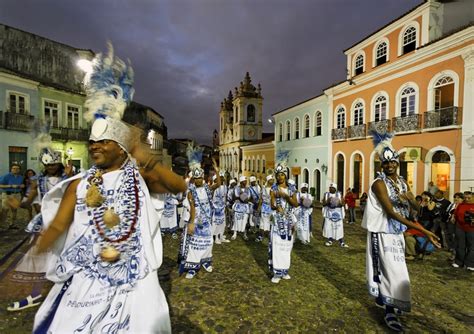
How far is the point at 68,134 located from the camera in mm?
22625

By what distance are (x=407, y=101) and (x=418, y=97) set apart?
0.79m

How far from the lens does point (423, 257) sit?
23.3 ft

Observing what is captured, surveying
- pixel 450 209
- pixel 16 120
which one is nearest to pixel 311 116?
pixel 450 209

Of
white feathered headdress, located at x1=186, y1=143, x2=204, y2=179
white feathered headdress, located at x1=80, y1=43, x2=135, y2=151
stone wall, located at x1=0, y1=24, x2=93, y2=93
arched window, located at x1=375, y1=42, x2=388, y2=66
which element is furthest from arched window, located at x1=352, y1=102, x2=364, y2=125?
stone wall, located at x1=0, y1=24, x2=93, y2=93

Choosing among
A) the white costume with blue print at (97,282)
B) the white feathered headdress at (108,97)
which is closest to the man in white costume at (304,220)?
the white costume with blue print at (97,282)

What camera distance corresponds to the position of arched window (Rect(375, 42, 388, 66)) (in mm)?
16312

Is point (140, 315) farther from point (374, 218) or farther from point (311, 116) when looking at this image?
point (311, 116)

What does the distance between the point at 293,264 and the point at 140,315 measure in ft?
17.0

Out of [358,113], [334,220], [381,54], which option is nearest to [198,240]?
[334,220]

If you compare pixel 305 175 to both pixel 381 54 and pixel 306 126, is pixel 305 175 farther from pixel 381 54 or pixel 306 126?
pixel 381 54

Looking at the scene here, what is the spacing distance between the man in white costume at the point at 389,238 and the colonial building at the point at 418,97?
652 cm

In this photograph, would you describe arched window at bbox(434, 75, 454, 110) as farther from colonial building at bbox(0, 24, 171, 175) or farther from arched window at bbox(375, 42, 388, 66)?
colonial building at bbox(0, 24, 171, 175)

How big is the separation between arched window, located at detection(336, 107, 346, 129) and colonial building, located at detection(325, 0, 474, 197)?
0.32 meters

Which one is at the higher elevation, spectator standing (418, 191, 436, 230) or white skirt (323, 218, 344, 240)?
spectator standing (418, 191, 436, 230)
